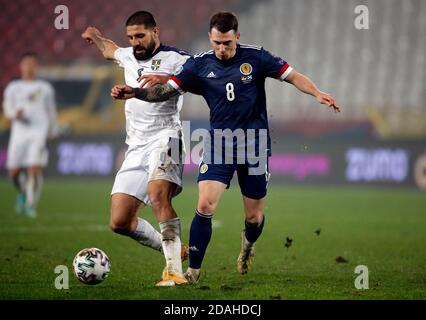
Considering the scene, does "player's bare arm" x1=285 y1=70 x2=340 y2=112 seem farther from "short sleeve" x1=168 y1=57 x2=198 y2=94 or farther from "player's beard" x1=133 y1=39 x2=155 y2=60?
"player's beard" x1=133 y1=39 x2=155 y2=60

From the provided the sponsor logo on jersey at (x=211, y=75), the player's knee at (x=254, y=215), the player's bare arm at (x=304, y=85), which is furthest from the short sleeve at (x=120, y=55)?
the player's knee at (x=254, y=215)

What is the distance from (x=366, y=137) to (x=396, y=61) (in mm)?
5339

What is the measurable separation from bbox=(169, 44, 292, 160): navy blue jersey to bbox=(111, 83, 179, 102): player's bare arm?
0.06 meters

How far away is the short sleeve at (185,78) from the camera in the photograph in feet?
25.2

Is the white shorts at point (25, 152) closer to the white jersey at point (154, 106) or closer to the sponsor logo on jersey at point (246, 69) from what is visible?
the white jersey at point (154, 106)

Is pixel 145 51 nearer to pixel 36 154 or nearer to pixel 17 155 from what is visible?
pixel 36 154

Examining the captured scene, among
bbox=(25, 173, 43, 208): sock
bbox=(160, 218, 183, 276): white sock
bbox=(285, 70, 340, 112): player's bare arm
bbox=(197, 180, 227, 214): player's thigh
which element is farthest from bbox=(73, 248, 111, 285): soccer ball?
bbox=(25, 173, 43, 208): sock

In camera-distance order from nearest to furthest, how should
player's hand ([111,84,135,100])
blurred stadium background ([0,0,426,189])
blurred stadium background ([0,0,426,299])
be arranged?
player's hand ([111,84,135,100]) < blurred stadium background ([0,0,426,299]) < blurred stadium background ([0,0,426,189])

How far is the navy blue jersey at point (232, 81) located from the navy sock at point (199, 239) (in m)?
0.82

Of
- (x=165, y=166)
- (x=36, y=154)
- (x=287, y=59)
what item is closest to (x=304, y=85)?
(x=165, y=166)

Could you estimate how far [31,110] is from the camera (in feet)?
52.2

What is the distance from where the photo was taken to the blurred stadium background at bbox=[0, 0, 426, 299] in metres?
8.25
